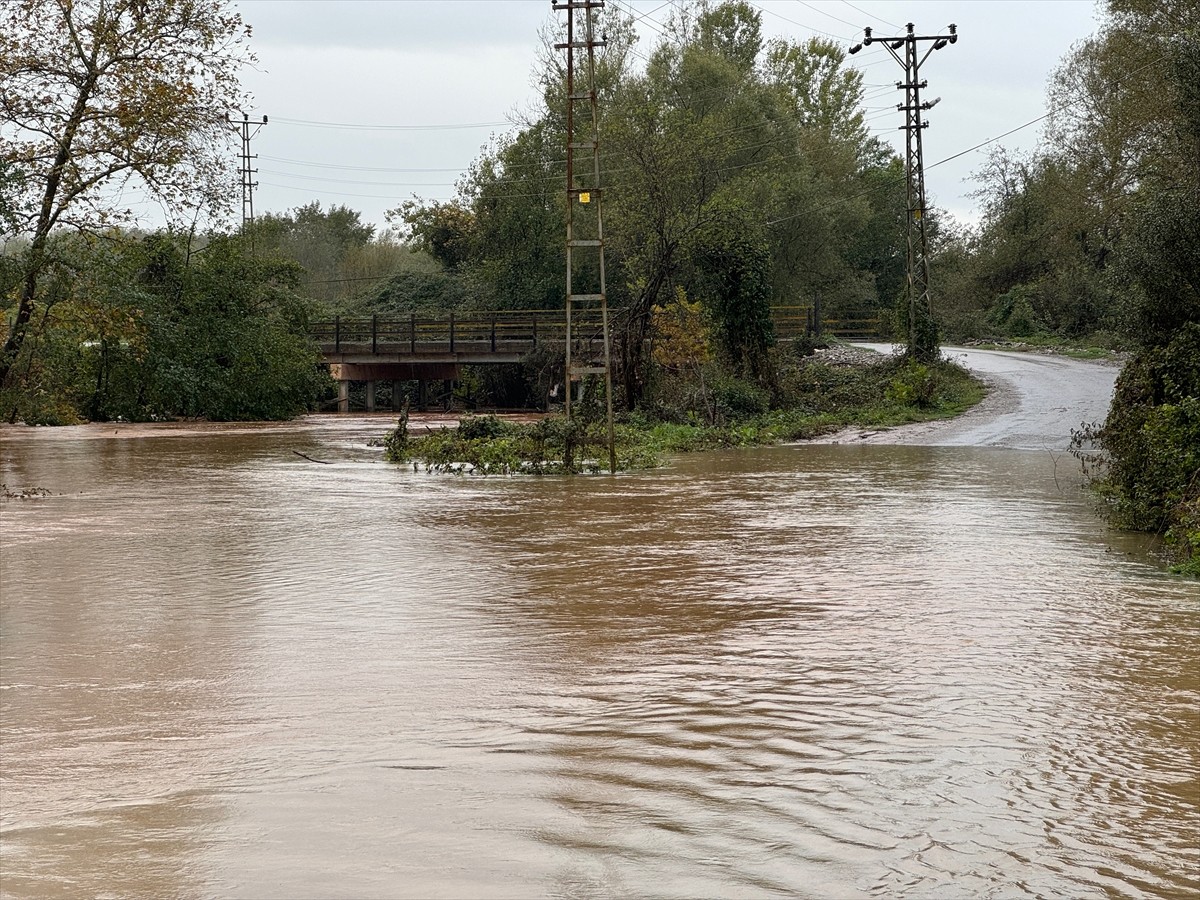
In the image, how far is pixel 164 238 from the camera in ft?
125

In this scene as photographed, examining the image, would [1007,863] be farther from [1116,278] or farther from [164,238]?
[164,238]

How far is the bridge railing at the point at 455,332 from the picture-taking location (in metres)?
49.3

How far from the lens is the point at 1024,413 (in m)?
32.0

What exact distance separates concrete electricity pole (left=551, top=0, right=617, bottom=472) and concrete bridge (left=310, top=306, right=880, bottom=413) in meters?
2.70

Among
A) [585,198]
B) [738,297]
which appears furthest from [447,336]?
[585,198]

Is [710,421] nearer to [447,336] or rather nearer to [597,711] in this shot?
[447,336]

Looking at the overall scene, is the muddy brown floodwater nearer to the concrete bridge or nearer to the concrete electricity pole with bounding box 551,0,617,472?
the concrete electricity pole with bounding box 551,0,617,472

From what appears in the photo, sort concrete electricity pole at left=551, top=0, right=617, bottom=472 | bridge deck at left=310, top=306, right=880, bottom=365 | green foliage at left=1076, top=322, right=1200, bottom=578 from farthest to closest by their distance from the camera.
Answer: bridge deck at left=310, top=306, right=880, bottom=365 < concrete electricity pole at left=551, top=0, right=617, bottom=472 < green foliage at left=1076, top=322, right=1200, bottom=578

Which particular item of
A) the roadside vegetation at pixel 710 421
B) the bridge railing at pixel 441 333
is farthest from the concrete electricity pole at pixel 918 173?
the bridge railing at pixel 441 333

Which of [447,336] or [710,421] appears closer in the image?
[710,421]

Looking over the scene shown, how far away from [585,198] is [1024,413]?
47.6 feet

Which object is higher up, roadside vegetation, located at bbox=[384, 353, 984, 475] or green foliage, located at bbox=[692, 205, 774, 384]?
green foliage, located at bbox=[692, 205, 774, 384]

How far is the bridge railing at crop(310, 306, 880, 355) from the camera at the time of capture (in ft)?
162

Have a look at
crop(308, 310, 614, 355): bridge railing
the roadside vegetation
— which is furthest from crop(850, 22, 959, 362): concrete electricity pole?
crop(308, 310, 614, 355): bridge railing
